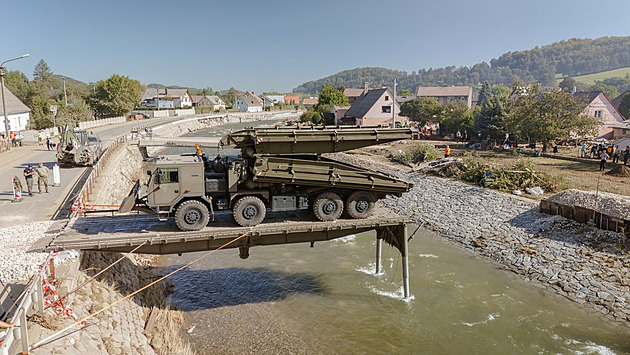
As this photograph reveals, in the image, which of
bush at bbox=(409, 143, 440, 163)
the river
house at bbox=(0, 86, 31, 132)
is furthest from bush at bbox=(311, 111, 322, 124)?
the river

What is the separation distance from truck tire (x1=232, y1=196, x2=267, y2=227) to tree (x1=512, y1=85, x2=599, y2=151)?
34856mm

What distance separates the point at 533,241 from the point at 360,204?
11.8m

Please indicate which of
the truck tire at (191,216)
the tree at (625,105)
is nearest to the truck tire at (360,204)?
the truck tire at (191,216)

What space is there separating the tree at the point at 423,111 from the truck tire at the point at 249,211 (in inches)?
1976

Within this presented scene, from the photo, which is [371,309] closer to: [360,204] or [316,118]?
[360,204]

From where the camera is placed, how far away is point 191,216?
13523 mm

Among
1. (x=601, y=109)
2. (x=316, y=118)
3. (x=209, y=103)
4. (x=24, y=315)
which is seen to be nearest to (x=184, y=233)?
(x=24, y=315)

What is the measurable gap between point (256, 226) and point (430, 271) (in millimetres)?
9982

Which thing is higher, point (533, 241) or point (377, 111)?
point (377, 111)

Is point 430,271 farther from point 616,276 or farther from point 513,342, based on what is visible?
point 616,276

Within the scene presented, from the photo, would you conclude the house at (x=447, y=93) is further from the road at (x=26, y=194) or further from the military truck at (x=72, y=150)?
the road at (x=26, y=194)

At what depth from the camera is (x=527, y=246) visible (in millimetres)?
21453

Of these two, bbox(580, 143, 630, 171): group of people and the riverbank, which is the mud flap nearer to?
the riverbank

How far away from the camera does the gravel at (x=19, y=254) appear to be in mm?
11953
